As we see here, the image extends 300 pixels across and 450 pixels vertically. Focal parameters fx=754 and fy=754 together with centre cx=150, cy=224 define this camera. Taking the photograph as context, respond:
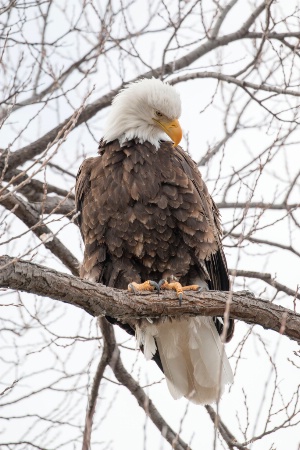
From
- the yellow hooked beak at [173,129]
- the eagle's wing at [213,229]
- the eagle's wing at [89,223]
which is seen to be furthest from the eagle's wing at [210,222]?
the eagle's wing at [89,223]

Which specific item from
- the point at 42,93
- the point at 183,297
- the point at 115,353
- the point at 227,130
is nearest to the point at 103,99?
the point at 42,93

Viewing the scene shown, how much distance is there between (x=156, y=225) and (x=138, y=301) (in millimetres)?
776

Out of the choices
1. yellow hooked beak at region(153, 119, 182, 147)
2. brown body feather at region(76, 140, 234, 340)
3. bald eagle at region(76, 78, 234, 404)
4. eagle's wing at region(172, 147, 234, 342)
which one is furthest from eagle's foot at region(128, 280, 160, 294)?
yellow hooked beak at region(153, 119, 182, 147)

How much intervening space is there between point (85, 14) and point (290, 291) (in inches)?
103

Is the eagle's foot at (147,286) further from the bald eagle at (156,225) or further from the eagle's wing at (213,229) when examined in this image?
the eagle's wing at (213,229)

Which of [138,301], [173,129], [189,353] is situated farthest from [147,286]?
[173,129]

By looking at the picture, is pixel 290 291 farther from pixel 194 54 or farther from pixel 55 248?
pixel 194 54

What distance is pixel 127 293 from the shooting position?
3.64m

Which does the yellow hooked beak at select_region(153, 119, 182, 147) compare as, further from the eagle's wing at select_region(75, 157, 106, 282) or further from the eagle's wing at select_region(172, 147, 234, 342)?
the eagle's wing at select_region(75, 157, 106, 282)

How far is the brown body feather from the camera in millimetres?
4320

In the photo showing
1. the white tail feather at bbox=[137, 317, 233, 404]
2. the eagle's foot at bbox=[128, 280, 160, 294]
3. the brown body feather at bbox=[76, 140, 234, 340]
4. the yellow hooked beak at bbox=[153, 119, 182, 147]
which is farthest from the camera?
the white tail feather at bbox=[137, 317, 233, 404]

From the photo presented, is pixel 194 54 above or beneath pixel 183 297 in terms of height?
above

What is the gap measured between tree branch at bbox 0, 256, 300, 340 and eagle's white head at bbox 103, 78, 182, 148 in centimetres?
113

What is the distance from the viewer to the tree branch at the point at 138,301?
3168mm
